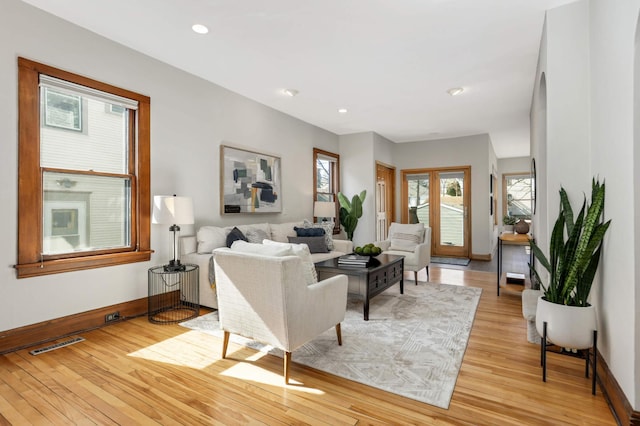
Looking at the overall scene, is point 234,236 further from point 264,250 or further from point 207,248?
point 264,250

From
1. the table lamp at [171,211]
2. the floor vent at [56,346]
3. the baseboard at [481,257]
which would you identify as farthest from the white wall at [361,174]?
the floor vent at [56,346]

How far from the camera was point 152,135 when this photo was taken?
11.6ft

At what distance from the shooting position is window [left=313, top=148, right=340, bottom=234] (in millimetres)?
6270

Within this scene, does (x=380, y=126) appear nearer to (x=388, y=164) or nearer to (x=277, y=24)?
(x=388, y=164)

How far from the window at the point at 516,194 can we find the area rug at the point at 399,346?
8.35 m

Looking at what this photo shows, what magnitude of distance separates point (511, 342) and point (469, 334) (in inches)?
12.4

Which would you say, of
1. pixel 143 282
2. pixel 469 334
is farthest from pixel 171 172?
pixel 469 334

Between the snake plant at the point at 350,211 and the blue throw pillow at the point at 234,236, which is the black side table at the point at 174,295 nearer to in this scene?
the blue throw pillow at the point at 234,236

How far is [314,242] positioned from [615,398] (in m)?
3.38

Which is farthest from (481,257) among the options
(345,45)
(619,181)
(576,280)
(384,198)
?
(619,181)

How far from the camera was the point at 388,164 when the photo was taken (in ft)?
24.9

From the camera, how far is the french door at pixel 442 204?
24.3 ft

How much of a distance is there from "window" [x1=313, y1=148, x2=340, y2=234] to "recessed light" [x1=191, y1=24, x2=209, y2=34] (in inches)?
133

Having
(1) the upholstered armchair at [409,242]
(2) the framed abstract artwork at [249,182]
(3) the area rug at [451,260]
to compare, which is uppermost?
(2) the framed abstract artwork at [249,182]
